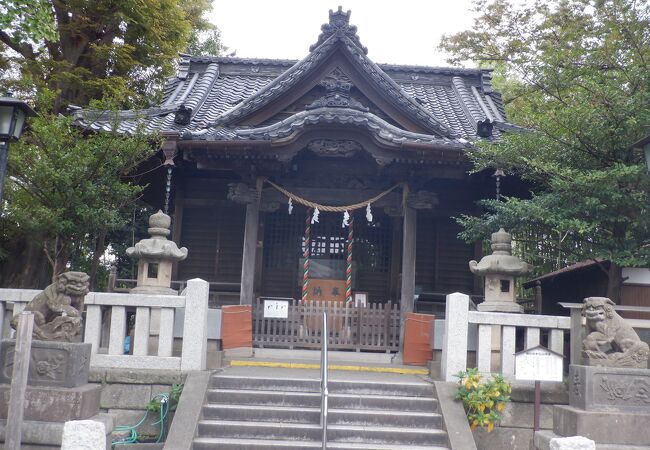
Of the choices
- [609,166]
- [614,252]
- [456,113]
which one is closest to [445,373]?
[614,252]

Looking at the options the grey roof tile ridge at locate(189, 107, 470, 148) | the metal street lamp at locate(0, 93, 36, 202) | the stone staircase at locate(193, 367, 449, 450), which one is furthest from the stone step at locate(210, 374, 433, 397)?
the grey roof tile ridge at locate(189, 107, 470, 148)

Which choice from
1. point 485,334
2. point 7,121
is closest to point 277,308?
point 485,334

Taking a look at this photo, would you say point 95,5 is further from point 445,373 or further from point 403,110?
point 445,373

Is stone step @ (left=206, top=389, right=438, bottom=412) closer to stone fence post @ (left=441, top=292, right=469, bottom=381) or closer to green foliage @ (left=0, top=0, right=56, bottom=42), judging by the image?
stone fence post @ (left=441, top=292, right=469, bottom=381)

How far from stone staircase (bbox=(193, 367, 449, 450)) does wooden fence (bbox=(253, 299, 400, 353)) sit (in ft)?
6.68

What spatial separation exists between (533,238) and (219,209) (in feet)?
23.9

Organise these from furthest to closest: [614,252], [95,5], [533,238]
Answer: [95,5], [533,238], [614,252]

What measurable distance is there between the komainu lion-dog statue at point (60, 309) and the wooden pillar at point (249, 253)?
483 centimetres

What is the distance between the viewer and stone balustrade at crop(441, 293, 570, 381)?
26.9 ft

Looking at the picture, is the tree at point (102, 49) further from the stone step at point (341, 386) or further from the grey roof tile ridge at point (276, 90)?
the stone step at point (341, 386)

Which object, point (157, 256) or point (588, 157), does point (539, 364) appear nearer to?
point (588, 157)

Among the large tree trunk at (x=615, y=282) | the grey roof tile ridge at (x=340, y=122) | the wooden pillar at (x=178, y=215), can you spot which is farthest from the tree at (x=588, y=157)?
the wooden pillar at (x=178, y=215)

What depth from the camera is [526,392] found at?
7.81 metres

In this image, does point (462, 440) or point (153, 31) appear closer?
point (462, 440)
